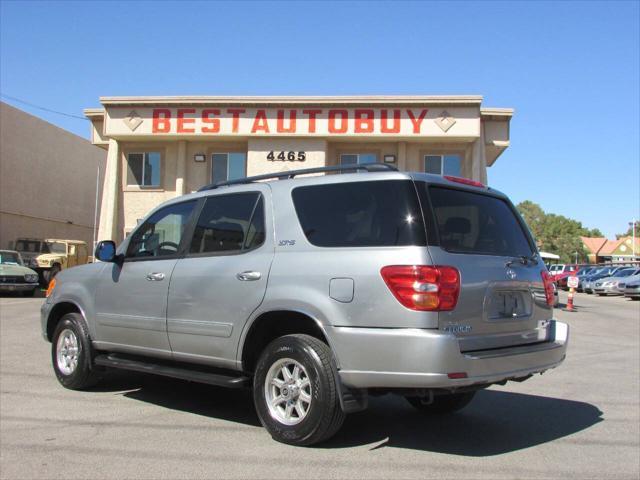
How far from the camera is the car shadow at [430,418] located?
4.87 meters

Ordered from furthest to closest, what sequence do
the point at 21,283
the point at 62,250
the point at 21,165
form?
the point at 21,165 < the point at 62,250 < the point at 21,283

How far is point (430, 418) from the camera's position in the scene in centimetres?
569

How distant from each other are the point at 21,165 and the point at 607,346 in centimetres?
3121

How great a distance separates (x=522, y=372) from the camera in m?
4.51

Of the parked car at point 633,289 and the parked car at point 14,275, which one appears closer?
the parked car at point 14,275

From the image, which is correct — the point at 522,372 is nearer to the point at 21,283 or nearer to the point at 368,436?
the point at 368,436

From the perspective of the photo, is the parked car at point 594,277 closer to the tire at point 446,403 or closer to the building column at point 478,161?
the building column at point 478,161

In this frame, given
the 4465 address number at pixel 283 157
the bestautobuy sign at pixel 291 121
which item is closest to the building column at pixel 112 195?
the bestautobuy sign at pixel 291 121

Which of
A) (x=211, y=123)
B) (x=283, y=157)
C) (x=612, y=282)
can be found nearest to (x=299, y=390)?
(x=283, y=157)

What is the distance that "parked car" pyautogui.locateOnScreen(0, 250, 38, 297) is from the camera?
20.1 m

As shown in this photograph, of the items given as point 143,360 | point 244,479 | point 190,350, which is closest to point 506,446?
point 244,479

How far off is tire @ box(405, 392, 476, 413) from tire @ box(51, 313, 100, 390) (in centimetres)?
328

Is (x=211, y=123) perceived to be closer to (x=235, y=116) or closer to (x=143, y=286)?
(x=235, y=116)

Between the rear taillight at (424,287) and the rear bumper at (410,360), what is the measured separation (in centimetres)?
18
